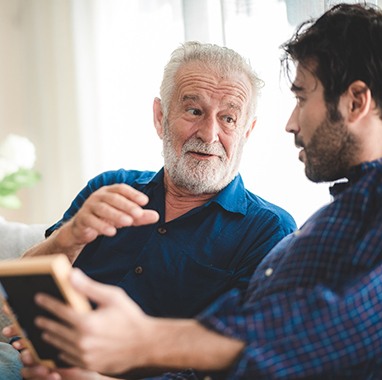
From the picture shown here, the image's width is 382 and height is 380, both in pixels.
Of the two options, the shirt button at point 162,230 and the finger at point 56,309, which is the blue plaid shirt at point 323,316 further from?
the shirt button at point 162,230

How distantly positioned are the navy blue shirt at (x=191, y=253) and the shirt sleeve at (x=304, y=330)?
21.7 inches

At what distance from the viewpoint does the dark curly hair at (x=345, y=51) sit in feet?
3.97

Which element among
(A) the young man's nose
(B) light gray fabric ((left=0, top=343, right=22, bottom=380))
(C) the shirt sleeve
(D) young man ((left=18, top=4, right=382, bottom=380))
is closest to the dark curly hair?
(D) young man ((left=18, top=4, right=382, bottom=380))

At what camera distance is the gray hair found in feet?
5.97

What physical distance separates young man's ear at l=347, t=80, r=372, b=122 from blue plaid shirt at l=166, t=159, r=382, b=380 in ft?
0.65

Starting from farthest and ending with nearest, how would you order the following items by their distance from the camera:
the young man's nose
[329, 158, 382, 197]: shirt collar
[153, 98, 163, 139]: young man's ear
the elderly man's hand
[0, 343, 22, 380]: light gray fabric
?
1. [153, 98, 163, 139]: young man's ear
2. [0, 343, 22, 380]: light gray fabric
3. the young man's nose
4. [329, 158, 382, 197]: shirt collar
5. the elderly man's hand

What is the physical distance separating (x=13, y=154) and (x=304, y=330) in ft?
6.08

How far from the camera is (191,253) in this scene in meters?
1.64

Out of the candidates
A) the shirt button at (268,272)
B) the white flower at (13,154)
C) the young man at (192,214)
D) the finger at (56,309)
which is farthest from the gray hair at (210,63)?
the finger at (56,309)

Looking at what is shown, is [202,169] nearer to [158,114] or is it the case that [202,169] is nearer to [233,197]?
[233,197]

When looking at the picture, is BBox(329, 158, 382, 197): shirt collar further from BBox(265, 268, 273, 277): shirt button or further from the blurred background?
the blurred background

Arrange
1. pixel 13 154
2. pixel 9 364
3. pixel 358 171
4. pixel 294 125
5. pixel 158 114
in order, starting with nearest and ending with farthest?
pixel 358 171, pixel 294 125, pixel 9 364, pixel 158 114, pixel 13 154

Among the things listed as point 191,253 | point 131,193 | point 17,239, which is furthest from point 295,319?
point 17,239

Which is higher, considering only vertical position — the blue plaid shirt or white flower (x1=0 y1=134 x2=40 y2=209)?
white flower (x1=0 y1=134 x2=40 y2=209)
